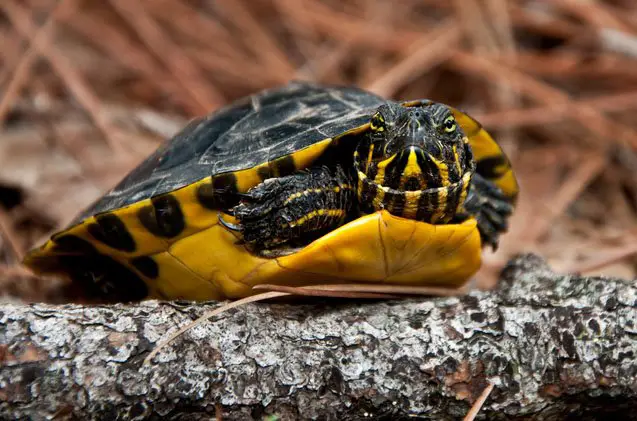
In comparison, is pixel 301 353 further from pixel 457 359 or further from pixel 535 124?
pixel 535 124

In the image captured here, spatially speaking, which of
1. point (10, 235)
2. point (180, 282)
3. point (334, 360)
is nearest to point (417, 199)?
point (334, 360)

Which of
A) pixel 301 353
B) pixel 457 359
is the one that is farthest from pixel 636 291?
pixel 301 353

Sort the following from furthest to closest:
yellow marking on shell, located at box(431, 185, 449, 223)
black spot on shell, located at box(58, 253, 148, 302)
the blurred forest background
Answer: the blurred forest background → black spot on shell, located at box(58, 253, 148, 302) → yellow marking on shell, located at box(431, 185, 449, 223)

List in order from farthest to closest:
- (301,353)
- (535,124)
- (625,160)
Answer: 1. (535,124)
2. (625,160)
3. (301,353)

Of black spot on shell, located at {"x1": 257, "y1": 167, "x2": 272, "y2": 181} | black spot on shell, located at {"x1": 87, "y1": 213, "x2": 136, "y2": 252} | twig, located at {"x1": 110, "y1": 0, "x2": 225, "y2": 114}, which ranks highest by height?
twig, located at {"x1": 110, "y1": 0, "x2": 225, "y2": 114}

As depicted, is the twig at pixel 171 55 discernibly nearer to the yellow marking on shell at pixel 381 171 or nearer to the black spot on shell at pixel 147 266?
the black spot on shell at pixel 147 266

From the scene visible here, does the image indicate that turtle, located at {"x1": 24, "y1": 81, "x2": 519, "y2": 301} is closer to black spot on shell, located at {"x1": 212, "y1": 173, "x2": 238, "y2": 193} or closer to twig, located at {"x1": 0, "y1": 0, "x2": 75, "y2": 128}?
black spot on shell, located at {"x1": 212, "y1": 173, "x2": 238, "y2": 193}

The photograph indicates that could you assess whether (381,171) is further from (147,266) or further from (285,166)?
(147,266)

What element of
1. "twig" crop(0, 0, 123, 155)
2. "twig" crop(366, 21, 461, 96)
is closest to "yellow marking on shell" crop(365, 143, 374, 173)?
"twig" crop(0, 0, 123, 155)
